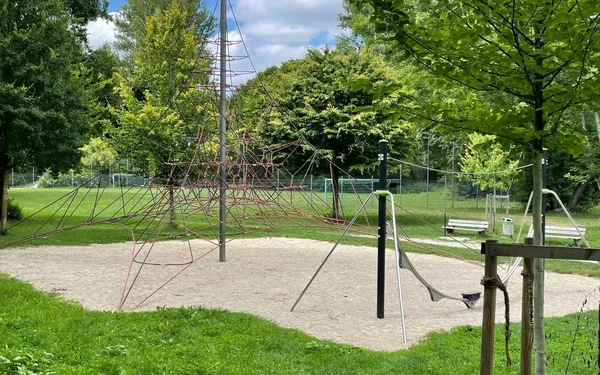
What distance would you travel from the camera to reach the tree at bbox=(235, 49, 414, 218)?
15.6 meters

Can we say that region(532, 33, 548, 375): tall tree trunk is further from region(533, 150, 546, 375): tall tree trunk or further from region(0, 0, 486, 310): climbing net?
region(0, 0, 486, 310): climbing net

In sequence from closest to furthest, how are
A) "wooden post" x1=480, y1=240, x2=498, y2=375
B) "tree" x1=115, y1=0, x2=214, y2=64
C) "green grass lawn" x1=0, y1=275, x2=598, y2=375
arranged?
"wooden post" x1=480, y1=240, x2=498, y2=375
"green grass lawn" x1=0, y1=275, x2=598, y2=375
"tree" x1=115, y1=0, x2=214, y2=64

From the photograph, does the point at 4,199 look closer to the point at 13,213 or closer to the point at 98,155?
the point at 13,213

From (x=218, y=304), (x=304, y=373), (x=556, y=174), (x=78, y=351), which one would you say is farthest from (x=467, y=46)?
(x=556, y=174)

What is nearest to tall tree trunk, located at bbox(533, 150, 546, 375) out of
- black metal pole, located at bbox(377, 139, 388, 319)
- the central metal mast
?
black metal pole, located at bbox(377, 139, 388, 319)

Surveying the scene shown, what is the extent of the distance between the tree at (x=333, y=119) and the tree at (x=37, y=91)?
4.88m

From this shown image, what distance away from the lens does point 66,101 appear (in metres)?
12.5

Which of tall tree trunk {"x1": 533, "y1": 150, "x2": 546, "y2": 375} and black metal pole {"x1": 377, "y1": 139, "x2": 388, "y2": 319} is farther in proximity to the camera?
black metal pole {"x1": 377, "y1": 139, "x2": 388, "y2": 319}

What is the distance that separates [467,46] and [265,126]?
14.7 m

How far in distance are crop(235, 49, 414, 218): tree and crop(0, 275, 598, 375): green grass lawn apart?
33.9ft

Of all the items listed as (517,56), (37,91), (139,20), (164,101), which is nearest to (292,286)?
(517,56)

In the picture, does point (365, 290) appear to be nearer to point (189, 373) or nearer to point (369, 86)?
point (189, 373)

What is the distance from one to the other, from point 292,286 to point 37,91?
28.0 feet

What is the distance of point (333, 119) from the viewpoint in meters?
15.8
